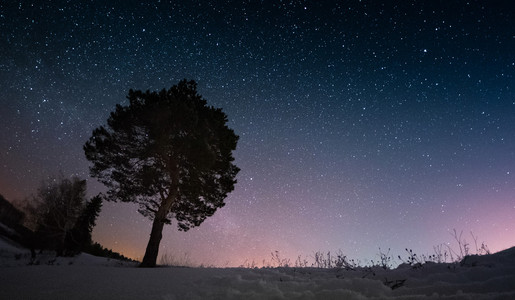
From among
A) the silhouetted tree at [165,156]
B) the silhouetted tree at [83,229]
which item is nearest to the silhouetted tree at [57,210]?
the silhouetted tree at [83,229]

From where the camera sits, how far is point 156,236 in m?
11.7

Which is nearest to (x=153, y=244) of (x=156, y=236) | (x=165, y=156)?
(x=156, y=236)

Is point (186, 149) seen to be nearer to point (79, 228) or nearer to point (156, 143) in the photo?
point (156, 143)

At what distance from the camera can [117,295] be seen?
115 inches

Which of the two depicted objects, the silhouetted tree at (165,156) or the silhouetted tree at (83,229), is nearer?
the silhouetted tree at (165,156)

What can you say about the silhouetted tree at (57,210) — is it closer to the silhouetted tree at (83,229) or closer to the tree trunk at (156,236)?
the silhouetted tree at (83,229)

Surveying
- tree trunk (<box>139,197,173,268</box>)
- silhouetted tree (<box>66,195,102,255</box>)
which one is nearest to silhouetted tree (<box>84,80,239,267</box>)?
tree trunk (<box>139,197,173,268</box>)

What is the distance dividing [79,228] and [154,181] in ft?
47.2

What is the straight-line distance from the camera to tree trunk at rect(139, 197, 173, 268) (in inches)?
439

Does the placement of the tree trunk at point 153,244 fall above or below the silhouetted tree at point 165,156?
below

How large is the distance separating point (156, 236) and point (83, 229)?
46.3 ft

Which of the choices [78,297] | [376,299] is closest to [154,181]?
[78,297]

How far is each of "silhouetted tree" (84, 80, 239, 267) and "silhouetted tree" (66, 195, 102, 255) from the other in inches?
466

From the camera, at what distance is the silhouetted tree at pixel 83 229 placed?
20.9m
